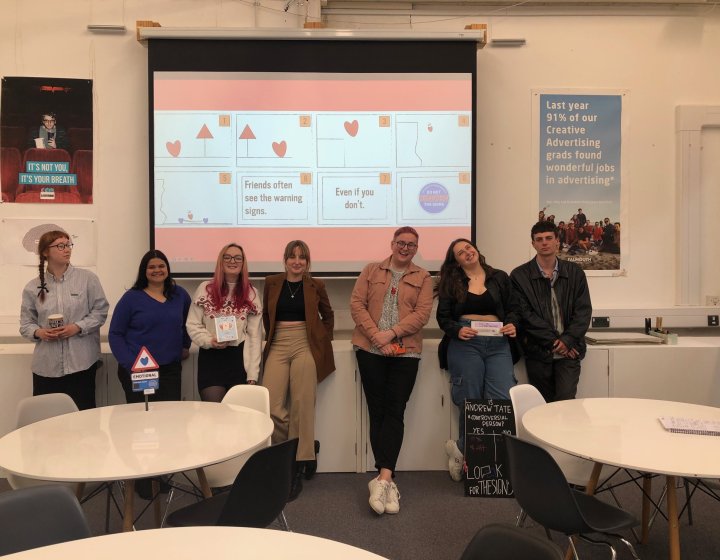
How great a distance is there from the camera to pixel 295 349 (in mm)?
3834

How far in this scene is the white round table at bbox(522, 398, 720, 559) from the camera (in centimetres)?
201

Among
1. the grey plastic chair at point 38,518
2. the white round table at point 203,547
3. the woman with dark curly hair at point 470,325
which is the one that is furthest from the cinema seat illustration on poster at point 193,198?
the white round table at point 203,547

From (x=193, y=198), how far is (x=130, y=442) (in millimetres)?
2581

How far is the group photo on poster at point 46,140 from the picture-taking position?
452 cm

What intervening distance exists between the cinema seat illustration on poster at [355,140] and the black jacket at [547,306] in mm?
1436

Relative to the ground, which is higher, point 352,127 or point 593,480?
point 352,127

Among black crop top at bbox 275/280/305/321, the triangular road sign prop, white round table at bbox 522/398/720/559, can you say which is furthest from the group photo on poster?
white round table at bbox 522/398/720/559

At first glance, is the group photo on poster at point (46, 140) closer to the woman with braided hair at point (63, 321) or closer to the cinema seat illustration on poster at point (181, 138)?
the cinema seat illustration on poster at point (181, 138)

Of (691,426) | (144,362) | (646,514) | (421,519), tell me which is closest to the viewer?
(691,426)

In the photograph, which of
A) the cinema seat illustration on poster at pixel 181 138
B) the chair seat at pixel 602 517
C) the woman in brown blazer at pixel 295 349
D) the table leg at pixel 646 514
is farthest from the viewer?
the cinema seat illustration on poster at pixel 181 138

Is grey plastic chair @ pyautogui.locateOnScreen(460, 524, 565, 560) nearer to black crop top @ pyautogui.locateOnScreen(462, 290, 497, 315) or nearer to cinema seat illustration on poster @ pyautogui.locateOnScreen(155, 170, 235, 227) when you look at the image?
black crop top @ pyautogui.locateOnScreen(462, 290, 497, 315)

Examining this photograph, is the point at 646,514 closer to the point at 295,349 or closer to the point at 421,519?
the point at 421,519

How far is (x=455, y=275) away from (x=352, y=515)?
1.63 m

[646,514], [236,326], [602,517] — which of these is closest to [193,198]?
[236,326]
